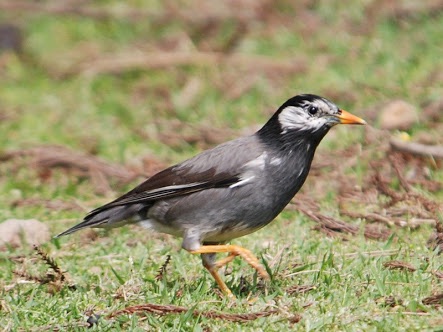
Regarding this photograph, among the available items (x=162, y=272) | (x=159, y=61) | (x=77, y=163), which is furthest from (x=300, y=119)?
(x=159, y=61)

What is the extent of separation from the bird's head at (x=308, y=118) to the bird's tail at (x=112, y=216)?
3.31ft

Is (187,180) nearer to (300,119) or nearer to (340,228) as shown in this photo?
(300,119)

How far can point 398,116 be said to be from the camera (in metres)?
8.74

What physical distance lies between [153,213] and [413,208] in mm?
2030

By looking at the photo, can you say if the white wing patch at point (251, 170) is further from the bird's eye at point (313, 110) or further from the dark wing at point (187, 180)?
the bird's eye at point (313, 110)

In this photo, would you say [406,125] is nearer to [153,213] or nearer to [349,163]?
[349,163]

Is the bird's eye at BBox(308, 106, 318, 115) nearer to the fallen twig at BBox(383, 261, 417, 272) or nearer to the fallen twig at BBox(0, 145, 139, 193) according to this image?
the fallen twig at BBox(383, 261, 417, 272)

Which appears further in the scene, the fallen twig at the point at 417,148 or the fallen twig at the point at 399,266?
the fallen twig at the point at 417,148

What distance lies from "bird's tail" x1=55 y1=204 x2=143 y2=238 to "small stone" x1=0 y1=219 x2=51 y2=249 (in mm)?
799

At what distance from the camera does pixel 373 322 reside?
487 cm

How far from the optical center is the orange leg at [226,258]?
5613 mm

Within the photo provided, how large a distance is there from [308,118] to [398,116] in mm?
2937

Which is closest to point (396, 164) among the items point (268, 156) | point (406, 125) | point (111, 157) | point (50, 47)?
point (406, 125)

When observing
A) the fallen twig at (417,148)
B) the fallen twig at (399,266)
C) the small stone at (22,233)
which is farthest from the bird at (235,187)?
the fallen twig at (417,148)
